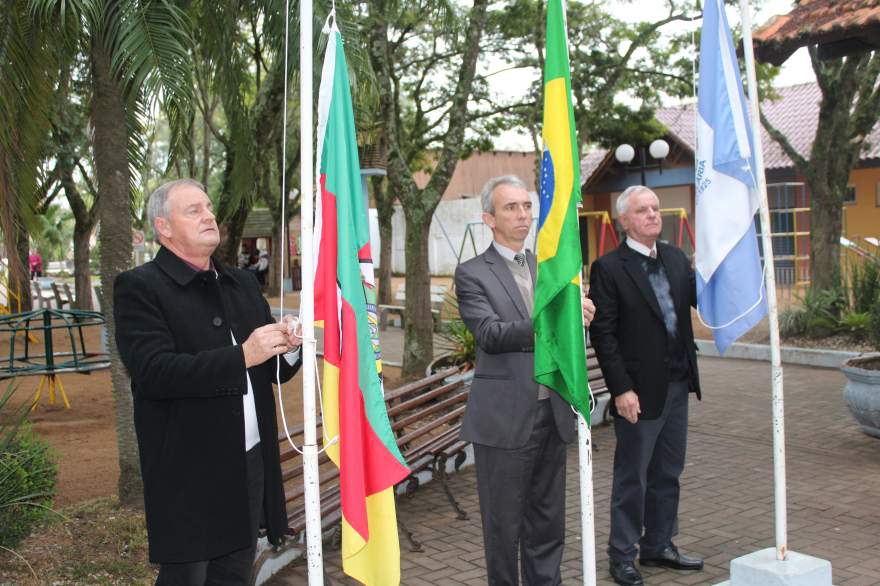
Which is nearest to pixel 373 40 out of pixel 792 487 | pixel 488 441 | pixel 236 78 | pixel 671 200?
pixel 236 78

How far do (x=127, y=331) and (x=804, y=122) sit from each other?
30722 millimetres

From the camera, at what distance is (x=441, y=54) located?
21156 millimetres

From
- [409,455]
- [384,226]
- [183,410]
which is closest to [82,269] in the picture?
[384,226]

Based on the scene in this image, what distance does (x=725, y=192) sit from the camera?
4.50 m

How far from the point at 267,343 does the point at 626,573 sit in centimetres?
266

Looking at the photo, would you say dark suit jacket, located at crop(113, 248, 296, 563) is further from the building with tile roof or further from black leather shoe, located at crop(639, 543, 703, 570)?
the building with tile roof

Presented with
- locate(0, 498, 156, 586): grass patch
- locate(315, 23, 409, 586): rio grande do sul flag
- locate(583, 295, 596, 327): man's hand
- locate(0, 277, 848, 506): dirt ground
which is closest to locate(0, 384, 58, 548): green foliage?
locate(0, 498, 156, 586): grass patch

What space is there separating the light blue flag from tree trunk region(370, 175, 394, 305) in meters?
18.3

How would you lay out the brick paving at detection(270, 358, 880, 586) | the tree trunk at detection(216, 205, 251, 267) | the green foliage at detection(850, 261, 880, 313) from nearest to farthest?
the brick paving at detection(270, 358, 880, 586), the tree trunk at detection(216, 205, 251, 267), the green foliage at detection(850, 261, 880, 313)

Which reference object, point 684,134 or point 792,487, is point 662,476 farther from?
point 684,134

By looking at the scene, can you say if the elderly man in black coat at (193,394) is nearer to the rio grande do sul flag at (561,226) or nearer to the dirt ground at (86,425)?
the rio grande do sul flag at (561,226)

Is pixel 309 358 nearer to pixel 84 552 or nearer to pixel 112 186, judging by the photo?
pixel 84 552

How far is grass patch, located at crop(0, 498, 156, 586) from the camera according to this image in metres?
4.55

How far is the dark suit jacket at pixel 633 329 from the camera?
4.68m
